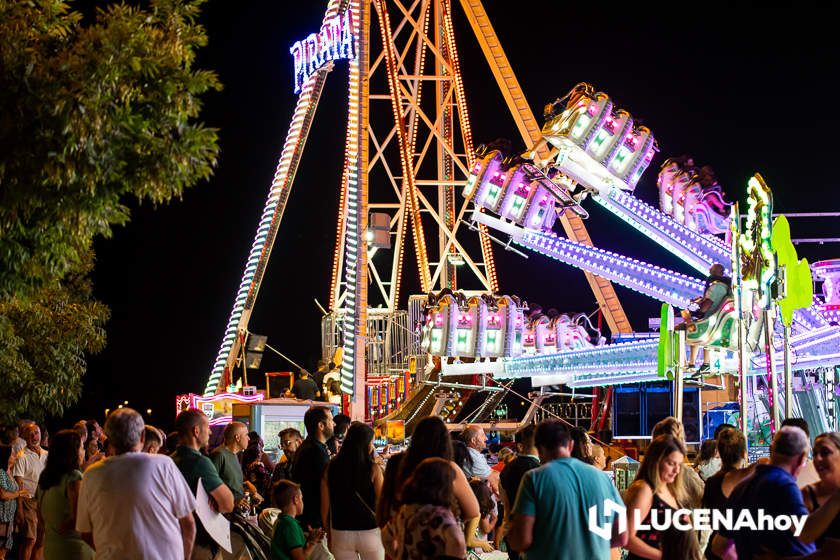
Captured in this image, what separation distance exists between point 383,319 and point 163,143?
88.2ft

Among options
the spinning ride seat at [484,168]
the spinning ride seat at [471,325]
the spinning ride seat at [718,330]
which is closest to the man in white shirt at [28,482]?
the spinning ride seat at [718,330]

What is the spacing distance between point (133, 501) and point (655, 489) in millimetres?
3057

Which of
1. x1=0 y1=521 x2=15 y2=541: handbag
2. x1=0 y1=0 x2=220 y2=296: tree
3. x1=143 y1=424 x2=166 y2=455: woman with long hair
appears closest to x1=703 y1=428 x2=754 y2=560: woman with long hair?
x1=0 y1=0 x2=220 y2=296: tree

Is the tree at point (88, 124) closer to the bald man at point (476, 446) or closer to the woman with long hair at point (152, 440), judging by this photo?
the woman with long hair at point (152, 440)

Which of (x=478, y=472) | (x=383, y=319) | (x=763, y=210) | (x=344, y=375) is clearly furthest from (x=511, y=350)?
(x=478, y=472)

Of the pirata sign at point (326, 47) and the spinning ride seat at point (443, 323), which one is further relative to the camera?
the pirata sign at point (326, 47)

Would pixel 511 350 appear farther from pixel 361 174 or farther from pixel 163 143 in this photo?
pixel 163 143

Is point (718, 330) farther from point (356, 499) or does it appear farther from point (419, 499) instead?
point (419, 499)

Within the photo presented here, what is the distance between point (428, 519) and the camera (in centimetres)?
603

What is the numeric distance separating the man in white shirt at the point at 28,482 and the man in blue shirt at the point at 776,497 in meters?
8.15

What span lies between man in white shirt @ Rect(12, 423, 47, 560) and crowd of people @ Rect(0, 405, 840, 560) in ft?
12.4

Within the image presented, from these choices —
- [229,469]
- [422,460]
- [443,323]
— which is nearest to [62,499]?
[229,469]

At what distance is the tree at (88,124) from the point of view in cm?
767

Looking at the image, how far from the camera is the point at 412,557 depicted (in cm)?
603
